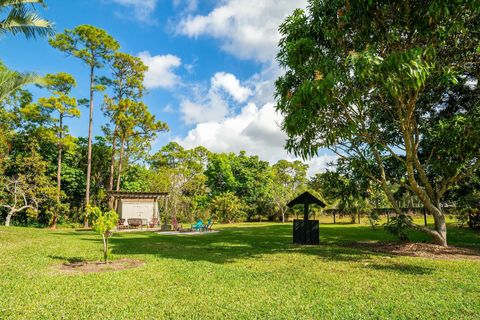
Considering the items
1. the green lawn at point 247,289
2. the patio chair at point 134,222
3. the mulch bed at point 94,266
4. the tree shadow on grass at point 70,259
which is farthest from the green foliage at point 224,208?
the mulch bed at point 94,266

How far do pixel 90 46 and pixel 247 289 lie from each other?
85.5ft

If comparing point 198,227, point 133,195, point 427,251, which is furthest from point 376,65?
point 133,195

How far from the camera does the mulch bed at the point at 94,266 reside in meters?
7.83

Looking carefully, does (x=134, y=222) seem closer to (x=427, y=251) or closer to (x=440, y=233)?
(x=427, y=251)

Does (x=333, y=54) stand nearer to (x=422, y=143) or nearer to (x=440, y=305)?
(x=422, y=143)

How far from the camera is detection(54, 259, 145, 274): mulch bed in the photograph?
7825mm

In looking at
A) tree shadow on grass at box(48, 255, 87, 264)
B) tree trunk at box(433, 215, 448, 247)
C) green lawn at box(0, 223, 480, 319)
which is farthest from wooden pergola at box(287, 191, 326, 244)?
tree shadow on grass at box(48, 255, 87, 264)

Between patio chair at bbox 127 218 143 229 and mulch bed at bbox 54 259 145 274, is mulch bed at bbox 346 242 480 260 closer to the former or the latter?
mulch bed at bbox 54 259 145 274

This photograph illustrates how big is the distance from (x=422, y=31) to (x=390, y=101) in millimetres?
4234

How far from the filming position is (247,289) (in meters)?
6.03

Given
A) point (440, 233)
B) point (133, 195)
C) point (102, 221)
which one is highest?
point (133, 195)

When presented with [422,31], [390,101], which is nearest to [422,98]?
[390,101]

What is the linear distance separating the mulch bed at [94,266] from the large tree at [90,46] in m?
17.2

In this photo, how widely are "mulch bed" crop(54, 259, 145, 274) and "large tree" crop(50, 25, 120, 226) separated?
56.4 feet
